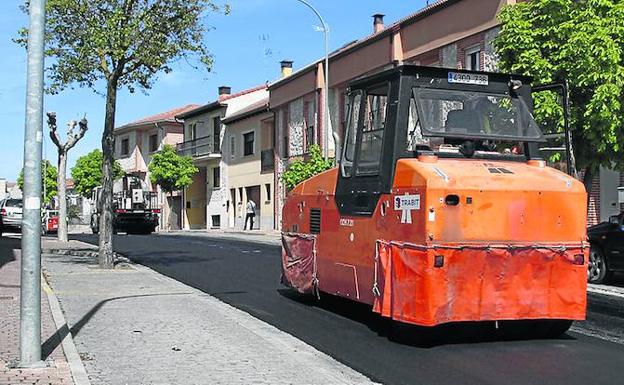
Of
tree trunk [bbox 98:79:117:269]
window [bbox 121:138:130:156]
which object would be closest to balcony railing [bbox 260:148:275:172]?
window [bbox 121:138:130:156]

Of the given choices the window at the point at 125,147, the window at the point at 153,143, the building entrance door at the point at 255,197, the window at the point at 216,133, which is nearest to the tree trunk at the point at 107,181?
the building entrance door at the point at 255,197

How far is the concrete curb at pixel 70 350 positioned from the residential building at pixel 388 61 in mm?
10885

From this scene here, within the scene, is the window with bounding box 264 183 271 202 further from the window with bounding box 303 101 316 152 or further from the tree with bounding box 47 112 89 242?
the tree with bounding box 47 112 89 242

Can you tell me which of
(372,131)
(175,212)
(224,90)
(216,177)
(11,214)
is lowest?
(11,214)

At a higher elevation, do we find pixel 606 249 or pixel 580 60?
pixel 580 60

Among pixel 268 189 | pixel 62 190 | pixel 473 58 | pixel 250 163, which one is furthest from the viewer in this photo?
pixel 250 163

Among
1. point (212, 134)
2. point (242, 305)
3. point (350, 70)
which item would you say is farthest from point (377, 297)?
point (212, 134)

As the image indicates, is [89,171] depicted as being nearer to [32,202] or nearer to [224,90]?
[224,90]

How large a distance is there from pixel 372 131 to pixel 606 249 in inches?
271

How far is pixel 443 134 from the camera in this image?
8172 millimetres

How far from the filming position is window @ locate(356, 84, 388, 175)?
8.54 m

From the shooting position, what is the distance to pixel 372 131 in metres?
8.73

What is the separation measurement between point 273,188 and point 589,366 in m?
36.5

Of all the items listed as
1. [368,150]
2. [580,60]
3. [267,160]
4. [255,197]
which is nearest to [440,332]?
[368,150]
